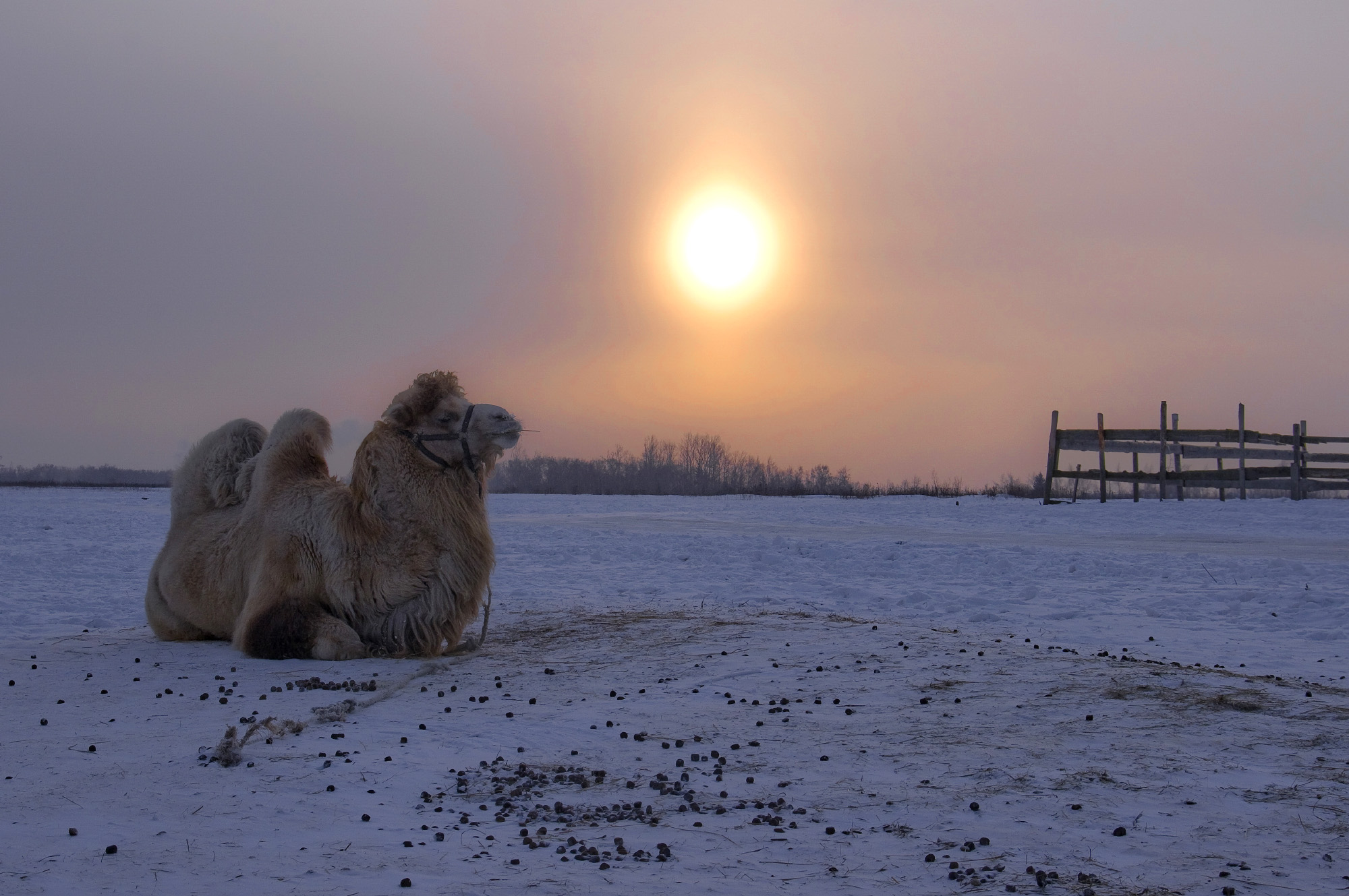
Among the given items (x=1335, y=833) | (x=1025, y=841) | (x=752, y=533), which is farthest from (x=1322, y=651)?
(x=752, y=533)

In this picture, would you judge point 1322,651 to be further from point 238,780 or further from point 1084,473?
point 1084,473

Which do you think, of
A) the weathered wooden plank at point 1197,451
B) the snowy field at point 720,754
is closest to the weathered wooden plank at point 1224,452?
the weathered wooden plank at point 1197,451

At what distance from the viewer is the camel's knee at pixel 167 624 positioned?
8648mm

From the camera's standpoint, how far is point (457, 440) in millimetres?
7961

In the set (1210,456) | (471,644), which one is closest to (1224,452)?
(1210,456)

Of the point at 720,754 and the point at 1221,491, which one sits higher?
the point at 1221,491

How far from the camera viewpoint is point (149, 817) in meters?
3.86

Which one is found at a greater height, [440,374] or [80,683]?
[440,374]

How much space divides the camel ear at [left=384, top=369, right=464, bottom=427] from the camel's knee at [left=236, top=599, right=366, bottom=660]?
1.58 metres

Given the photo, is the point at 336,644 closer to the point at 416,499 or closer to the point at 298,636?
the point at 298,636

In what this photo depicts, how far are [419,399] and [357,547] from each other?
123 cm

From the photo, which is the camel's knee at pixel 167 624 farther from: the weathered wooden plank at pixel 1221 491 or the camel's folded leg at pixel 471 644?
the weathered wooden plank at pixel 1221 491

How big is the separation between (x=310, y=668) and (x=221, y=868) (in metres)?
3.83

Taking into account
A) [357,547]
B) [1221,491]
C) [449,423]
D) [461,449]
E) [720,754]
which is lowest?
[720,754]
